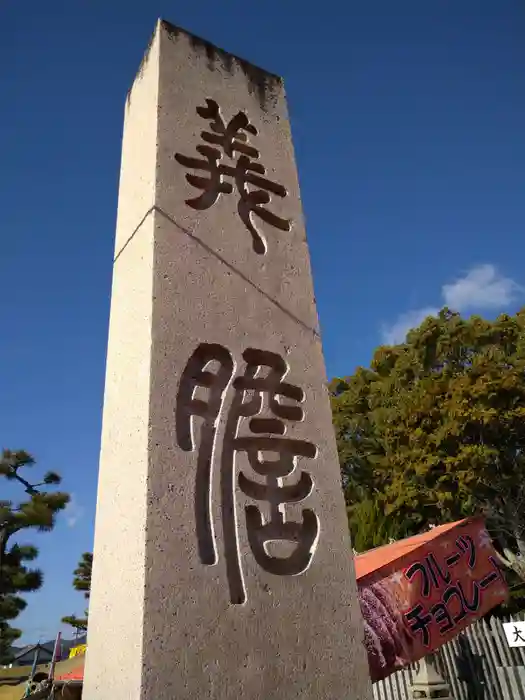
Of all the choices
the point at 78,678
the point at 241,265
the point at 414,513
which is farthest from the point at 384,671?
the point at 414,513

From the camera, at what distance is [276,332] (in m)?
2.23

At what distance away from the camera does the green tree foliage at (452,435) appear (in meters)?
9.01

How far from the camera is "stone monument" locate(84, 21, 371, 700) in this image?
5.11ft

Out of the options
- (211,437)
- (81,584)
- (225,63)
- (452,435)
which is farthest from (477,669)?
(81,584)

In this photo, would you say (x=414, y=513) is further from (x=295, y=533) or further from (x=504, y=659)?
(x=295, y=533)

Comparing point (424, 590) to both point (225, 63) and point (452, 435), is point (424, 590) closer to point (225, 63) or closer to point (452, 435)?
point (225, 63)

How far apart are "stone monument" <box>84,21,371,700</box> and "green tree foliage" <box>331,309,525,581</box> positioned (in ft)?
18.7

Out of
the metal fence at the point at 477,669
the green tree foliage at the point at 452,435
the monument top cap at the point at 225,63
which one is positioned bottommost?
the metal fence at the point at 477,669

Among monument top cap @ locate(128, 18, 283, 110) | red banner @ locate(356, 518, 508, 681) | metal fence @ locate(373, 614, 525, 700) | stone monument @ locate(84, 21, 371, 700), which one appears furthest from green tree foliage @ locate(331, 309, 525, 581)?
monument top cap @ locate(128, 18, 283, 110)

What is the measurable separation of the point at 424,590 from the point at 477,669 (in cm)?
283

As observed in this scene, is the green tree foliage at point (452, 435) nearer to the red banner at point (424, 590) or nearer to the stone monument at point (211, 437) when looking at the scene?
the red banner at point (424, 590)

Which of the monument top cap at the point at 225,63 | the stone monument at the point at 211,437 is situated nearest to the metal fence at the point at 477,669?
the stone monument at the point at 211,437

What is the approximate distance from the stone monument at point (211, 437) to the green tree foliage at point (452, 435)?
5705 mm

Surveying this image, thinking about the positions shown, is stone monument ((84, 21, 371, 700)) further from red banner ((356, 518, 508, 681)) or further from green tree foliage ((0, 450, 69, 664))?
green tree foliage ((0, 450, 69, 664))
